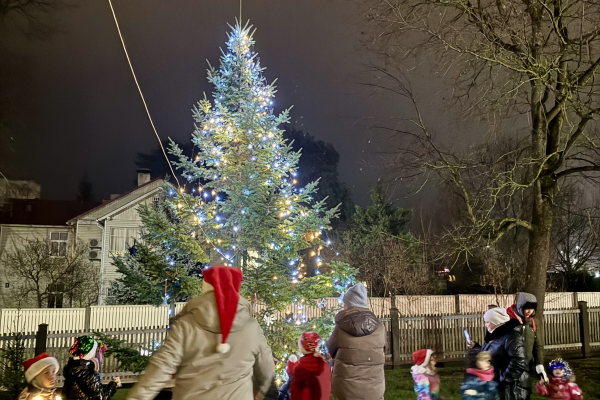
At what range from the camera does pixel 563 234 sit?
2781 centimetres

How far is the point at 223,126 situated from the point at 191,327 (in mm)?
6702

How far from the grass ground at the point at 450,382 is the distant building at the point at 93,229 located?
1874 centimetres

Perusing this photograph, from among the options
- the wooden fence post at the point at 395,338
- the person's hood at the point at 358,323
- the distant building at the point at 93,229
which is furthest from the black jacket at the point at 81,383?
the distant building at the point at 93,229

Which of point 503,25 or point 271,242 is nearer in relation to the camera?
point 271,242

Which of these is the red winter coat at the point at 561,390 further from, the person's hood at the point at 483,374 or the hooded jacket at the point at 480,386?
the person's hood at the point at 483,374

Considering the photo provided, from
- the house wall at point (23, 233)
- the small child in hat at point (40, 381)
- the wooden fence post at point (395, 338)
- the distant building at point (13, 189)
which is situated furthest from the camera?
the house wall at point (23, 233)

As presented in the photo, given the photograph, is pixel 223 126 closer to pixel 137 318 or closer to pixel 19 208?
pixel 137 318

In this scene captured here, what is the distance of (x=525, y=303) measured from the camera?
635 centimetres

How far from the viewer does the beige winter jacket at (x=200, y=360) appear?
254cm

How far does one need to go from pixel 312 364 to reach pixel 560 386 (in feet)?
9.19

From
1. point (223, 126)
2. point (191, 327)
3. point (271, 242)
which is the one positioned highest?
point (223, 126)

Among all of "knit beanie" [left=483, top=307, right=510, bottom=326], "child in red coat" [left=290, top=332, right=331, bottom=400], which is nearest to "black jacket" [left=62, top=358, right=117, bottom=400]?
"child in red coat" [left=290, top=332, right=331, bottom=400]

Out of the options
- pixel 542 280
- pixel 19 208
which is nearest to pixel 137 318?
pixel 542 280

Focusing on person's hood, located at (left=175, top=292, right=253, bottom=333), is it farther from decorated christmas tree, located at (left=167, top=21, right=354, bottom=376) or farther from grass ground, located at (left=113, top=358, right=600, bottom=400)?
grass ground, located at (left=113, top=358, right=600, bottom=400)
